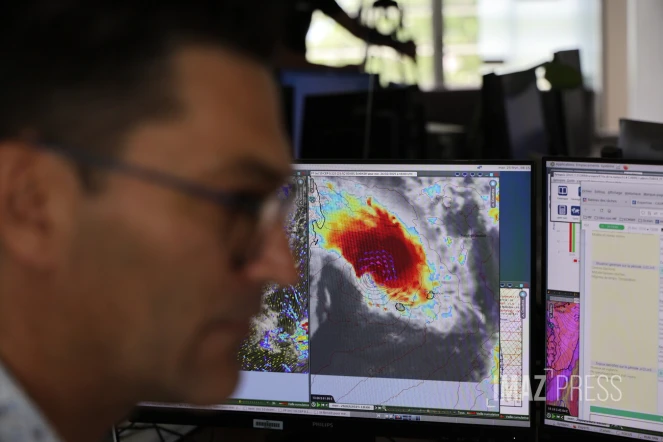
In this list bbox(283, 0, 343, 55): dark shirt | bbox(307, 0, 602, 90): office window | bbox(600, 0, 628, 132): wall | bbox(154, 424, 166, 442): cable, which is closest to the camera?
bbox(154, 424, 166, 442): cable

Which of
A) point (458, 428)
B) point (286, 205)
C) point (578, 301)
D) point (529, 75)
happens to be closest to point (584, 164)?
point (578, 301)

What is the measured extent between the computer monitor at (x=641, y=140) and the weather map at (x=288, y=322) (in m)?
0.60

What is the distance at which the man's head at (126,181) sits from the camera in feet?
1.75

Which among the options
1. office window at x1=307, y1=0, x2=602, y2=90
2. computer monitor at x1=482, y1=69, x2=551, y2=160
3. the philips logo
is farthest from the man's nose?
office window at x1=307, y1=0, x2=602, y2=90

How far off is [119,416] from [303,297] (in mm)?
641

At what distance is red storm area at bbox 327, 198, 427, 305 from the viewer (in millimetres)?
1216

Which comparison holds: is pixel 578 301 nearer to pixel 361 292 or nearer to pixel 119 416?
pixel 361 292

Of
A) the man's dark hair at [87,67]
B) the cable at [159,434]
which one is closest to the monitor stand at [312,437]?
the cable at [159,434]

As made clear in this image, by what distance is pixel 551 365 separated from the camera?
1.21m

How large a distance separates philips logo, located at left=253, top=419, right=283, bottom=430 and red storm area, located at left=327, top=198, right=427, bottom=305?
287 millimetres

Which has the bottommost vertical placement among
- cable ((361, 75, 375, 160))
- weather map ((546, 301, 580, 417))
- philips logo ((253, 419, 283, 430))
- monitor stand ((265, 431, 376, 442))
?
monitor stand ((265, 431, 376, 442))

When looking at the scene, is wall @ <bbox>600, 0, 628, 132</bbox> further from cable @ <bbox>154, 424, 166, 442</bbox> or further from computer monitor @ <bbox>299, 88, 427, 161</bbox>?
cable @ <bbox>154, 424, 166, 442</bbox>

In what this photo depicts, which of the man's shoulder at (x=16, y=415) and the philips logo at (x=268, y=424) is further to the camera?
the philips logo at (x=268, y=424)

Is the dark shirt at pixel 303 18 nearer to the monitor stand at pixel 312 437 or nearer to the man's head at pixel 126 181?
the monitor stand at pixel 312 437
